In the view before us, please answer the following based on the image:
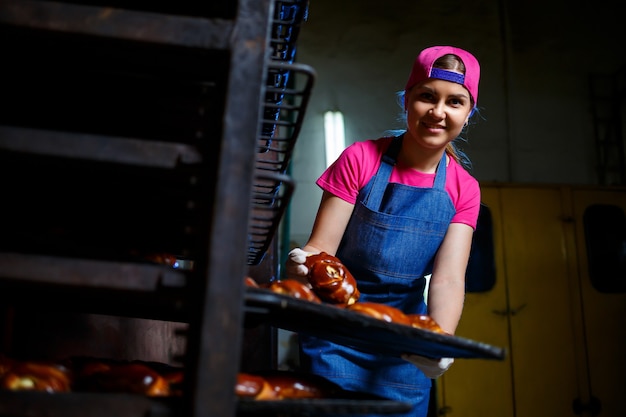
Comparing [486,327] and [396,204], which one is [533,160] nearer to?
[486,327]

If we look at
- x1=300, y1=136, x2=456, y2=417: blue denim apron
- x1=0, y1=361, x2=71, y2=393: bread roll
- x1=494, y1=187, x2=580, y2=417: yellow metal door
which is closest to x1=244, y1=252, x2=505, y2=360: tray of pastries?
x1=0, y1=361, x2=71, y2=393: bread roll

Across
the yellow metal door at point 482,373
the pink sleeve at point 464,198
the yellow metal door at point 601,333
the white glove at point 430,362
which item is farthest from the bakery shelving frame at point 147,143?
the yellow metal door at point 601,333

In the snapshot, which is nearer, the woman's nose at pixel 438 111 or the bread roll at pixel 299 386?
the bread roll at pixel 299 386

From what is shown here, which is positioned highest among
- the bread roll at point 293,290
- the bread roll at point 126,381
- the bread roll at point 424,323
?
the bread roll at point 293,290

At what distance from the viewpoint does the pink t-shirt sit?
2129 millimetres

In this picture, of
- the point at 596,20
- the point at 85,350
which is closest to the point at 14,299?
the point at 85,350

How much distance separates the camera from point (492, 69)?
6445mm

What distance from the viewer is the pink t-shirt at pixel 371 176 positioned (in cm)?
213

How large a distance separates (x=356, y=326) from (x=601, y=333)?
4.86 meters

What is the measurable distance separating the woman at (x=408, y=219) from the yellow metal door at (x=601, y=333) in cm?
365

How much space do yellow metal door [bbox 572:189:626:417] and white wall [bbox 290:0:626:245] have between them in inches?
33.0

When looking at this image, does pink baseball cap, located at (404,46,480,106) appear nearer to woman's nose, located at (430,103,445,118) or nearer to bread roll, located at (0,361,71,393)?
woman's nose, located at (430,103,445,118)

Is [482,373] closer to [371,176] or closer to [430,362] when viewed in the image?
[371,176]

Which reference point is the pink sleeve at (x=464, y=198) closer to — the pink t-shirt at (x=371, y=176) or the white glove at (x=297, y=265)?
the pink t-shirt at (x=371, y=176)
